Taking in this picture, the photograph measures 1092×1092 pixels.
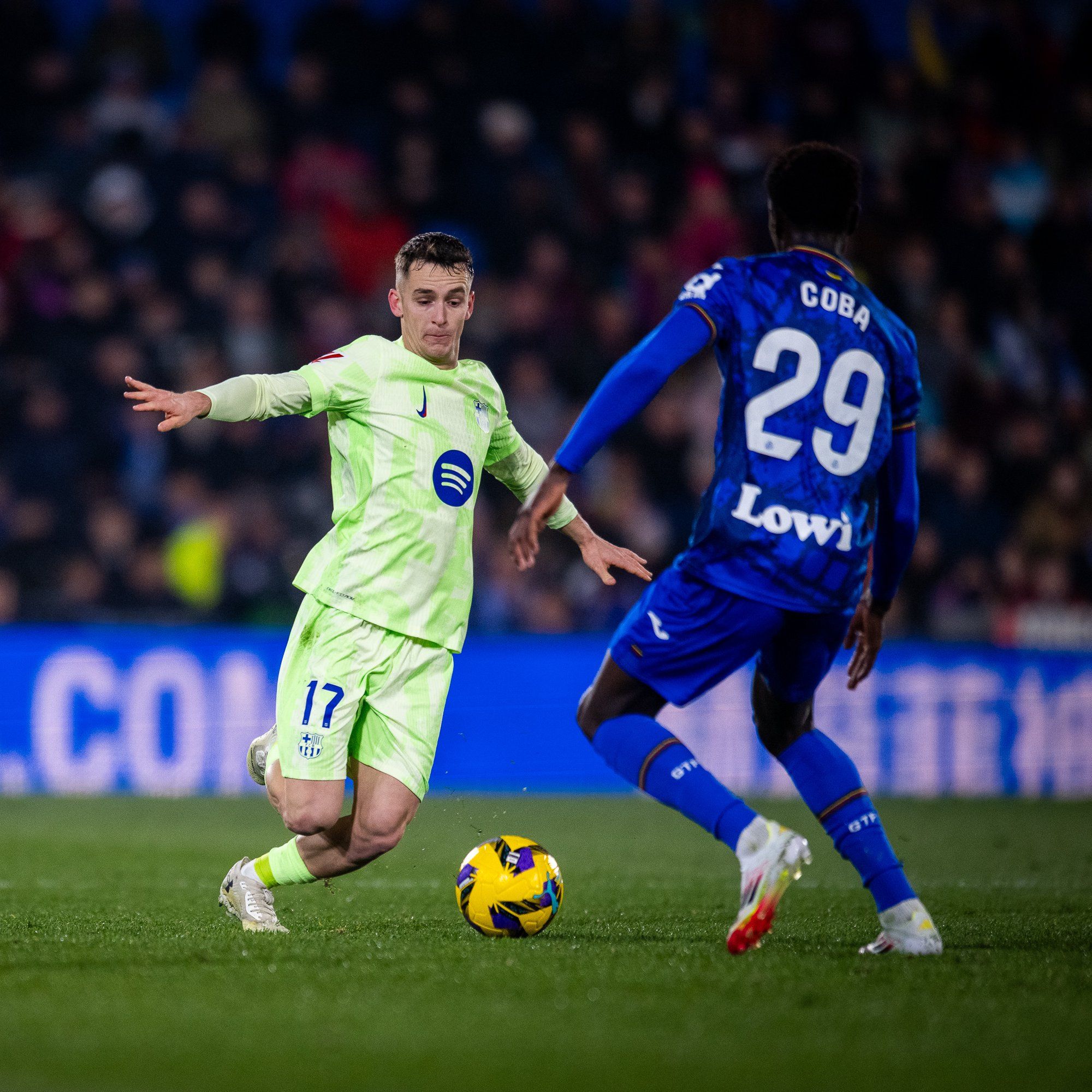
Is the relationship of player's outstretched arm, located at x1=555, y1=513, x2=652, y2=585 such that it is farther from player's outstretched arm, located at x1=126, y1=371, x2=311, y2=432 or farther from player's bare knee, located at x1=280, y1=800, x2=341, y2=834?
player's bare knee, located at x1=280, y1=800, x2=341, y2=834

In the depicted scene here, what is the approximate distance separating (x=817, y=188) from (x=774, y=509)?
0.89 metres

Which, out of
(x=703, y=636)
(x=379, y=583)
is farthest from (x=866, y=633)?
(x=379, y=583)

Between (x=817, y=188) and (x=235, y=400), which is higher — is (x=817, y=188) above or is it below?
above

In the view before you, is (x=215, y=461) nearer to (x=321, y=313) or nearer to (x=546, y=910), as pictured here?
(x=321, y=313)

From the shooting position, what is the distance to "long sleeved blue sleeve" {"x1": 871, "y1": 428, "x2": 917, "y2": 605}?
4.30m

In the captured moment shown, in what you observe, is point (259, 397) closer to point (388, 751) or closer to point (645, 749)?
point (388, 751)

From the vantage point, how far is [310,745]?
4695 mm

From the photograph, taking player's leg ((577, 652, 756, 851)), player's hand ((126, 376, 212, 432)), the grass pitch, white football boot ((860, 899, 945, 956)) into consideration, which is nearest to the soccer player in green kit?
player's hand ((126, 376, 212, 432))

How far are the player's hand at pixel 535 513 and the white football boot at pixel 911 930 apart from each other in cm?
133

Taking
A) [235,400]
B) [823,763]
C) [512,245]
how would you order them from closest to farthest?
[823,763], [235,400], [512,245]

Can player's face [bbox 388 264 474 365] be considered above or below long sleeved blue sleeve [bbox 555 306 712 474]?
above

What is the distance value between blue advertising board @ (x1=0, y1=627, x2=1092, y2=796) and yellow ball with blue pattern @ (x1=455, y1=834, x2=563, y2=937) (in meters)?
5.61

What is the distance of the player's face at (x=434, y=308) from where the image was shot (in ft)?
16.0

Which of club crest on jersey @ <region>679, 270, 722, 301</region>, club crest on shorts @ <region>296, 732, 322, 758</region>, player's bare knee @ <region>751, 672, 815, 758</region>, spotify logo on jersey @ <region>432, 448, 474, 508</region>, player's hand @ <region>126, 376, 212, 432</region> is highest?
club crest on jersey @ <region>679, 270, 722, 301</region>
